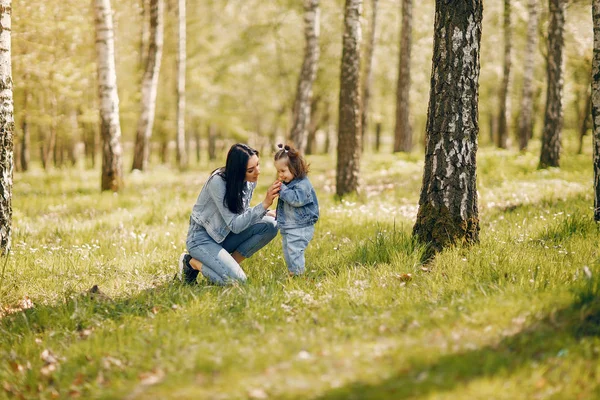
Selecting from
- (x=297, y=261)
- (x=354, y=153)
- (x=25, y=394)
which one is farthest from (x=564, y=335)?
(x=354, y=153)

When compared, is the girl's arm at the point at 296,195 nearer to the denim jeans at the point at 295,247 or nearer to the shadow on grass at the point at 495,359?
the denim jeans at the point at 295,247

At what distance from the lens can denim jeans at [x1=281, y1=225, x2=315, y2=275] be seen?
18.2 ft

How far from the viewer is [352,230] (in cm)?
733

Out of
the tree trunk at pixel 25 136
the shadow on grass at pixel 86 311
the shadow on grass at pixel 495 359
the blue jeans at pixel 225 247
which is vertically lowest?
the shadow on grass at pixel 86 311

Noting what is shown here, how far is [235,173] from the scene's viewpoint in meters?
5.51

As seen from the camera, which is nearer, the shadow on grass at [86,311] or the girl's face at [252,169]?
the shadow on grass at [86,311]

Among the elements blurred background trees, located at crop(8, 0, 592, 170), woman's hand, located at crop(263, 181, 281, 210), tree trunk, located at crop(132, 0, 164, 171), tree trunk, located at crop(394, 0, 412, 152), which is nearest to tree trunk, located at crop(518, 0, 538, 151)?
blurred background trees, located at crop(8, 0, 592, 170)

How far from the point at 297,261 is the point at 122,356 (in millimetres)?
2213

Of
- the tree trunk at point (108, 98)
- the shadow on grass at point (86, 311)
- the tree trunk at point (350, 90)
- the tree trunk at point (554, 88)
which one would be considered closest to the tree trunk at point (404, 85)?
the tree trunk at point (554, 88)

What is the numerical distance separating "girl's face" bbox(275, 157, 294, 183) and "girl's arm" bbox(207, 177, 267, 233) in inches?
17.5

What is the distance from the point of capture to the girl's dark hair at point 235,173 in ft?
18.0

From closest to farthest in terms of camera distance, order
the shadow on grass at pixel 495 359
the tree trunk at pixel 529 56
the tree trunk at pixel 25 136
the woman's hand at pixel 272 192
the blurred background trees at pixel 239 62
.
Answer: the shadow on grass at pixel 495 359 < the woman's hand at pixel 272 192 < the blurred background trees at pixel 239 62 < the tree trunk at pixel 529 56 < the tree trunk at pixel 25 136

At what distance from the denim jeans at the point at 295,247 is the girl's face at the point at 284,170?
570 mm

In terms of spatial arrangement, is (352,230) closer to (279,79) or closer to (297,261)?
(297,261)
